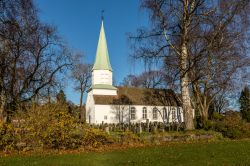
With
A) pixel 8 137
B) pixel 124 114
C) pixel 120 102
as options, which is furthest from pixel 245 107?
pixel 8 137

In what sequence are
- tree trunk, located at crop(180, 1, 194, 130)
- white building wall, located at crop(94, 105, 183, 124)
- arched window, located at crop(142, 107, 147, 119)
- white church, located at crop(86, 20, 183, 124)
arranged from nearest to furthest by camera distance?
tree trunk, located at crop(180, 1, 194, 130) < white building wall, located at crop(94, 105, 183, 124) < white church, located at crop(86, 20, 183, 124) < arched window, located at crop(142, 107, 147, 119)

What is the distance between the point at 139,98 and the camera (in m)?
52.2

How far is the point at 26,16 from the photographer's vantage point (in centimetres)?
1636

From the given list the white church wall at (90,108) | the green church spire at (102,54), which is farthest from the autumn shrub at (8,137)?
the green church spire at (102,54)

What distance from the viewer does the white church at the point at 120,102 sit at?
1957 inches

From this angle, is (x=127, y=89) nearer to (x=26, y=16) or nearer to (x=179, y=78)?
(x=179, y=78)

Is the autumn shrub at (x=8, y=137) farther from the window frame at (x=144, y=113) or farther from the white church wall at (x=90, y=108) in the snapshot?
the window frame at (x=144, y=113)

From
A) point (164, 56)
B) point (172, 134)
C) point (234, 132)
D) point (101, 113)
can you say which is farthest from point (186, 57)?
point (101, 113)

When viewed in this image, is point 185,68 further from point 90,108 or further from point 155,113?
point 90,108

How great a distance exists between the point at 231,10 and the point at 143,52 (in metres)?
5.81

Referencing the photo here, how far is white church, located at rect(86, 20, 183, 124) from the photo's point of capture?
49719 mm

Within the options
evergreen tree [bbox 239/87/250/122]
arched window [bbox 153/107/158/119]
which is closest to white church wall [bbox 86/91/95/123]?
arched window [bbox 153/107/158/119]

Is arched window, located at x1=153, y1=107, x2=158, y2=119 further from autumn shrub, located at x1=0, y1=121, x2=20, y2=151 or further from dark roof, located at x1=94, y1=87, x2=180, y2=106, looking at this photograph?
autumn shrub, located at x1=0, y1=121, x2=20, y2=151

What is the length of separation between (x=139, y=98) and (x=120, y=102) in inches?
143
